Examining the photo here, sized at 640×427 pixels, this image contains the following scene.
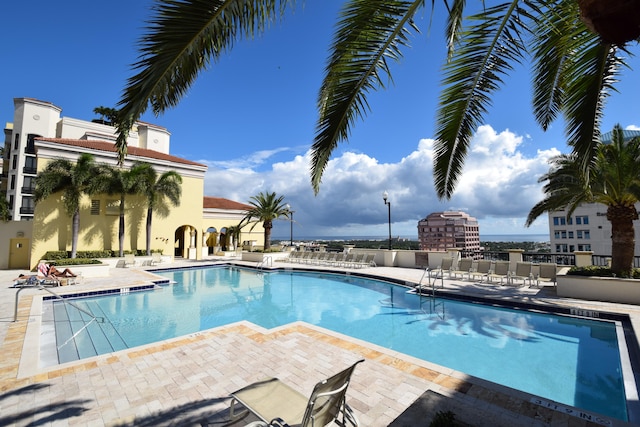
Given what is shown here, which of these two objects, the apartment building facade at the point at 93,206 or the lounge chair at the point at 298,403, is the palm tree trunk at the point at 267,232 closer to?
the apartment building facade at the point at 93,206

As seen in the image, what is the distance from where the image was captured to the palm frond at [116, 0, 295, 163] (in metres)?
2.43

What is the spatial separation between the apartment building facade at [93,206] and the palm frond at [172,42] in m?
14.4

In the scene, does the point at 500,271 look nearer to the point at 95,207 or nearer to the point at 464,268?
the point at 464,268

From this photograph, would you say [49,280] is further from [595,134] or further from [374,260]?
[595,134]

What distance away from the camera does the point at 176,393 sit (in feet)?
13.4

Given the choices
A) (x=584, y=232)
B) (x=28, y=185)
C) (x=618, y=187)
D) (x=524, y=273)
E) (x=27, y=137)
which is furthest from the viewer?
(x=584, y=232)

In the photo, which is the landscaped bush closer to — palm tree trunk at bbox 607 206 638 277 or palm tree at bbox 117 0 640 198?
palm tree trunk at bbox 607 206 638 277

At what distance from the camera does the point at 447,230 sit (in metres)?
104

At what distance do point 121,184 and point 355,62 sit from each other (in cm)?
2162

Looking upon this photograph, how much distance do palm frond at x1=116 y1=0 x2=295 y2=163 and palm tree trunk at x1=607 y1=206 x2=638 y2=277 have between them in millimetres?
12222

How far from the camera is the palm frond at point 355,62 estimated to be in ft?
12.1

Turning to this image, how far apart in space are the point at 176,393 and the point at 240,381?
0.84 metres

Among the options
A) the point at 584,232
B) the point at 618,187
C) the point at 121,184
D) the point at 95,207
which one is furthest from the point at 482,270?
the point at 584,232

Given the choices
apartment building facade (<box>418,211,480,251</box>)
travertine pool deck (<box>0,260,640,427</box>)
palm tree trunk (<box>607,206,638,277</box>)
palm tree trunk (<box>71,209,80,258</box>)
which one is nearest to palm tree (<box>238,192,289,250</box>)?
palm tree trunk (<box>71,209,80,258</box>)
